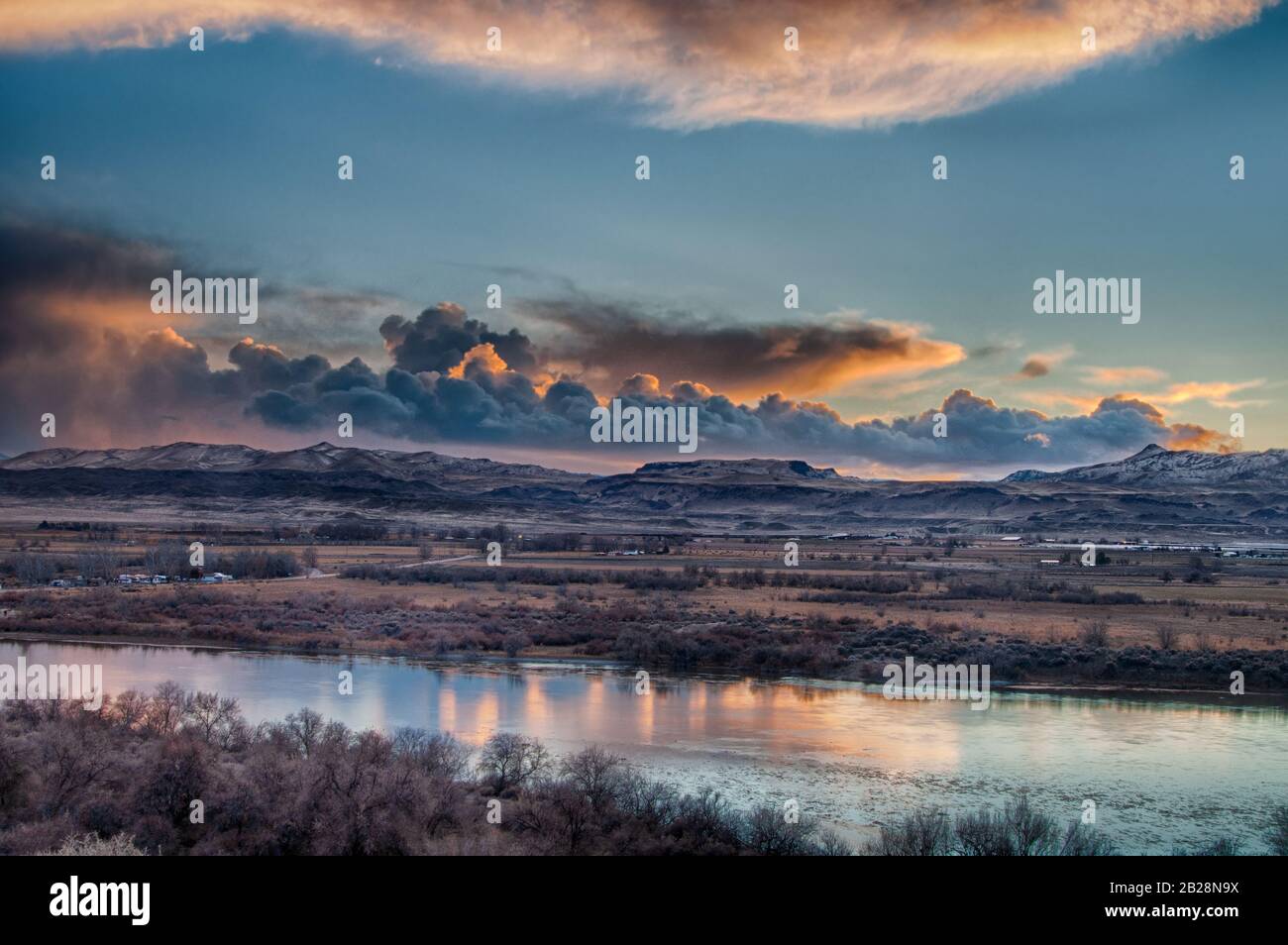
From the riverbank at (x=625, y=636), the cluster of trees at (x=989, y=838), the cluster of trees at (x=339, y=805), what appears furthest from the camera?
the riverbank at (x=625, y=636)

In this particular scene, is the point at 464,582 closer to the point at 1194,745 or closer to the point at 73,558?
the point at 73,558

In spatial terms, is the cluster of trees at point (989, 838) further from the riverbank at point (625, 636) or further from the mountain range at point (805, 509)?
the mountain range at point (805, 509)

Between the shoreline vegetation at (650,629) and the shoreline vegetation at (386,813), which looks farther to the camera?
the shoreline vegetation at (650,629)

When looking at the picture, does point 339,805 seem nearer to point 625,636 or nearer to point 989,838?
point 989,838

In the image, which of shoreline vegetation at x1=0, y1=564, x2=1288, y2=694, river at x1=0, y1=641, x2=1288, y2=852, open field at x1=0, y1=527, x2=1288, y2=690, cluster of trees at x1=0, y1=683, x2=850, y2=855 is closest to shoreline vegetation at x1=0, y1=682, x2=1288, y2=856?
cluster of trees at x1=0, y1=683, x2=850, y2=855

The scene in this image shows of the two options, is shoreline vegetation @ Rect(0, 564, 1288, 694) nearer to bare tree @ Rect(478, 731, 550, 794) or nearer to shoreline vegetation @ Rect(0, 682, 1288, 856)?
bare tree @ Rect(478, 731, 550, 794)

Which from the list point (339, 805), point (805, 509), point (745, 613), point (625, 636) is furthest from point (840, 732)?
point (805, 509)

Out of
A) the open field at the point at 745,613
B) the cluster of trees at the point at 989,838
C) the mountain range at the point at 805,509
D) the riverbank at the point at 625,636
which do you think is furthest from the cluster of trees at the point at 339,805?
the mountain range at the point at 805,509
